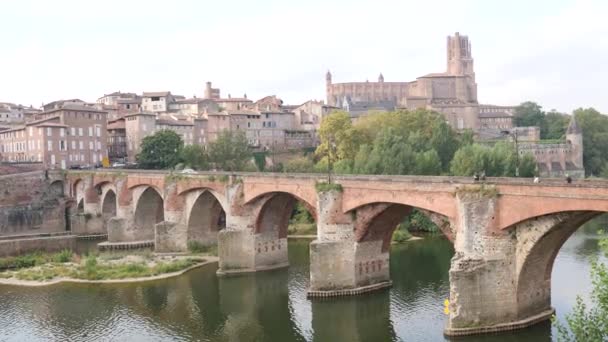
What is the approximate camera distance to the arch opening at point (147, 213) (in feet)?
193

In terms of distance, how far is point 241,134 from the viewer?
8394 cm

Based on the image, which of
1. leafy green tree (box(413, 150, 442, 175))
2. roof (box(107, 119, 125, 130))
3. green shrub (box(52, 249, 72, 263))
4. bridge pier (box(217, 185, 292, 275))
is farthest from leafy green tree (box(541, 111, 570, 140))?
green shrub (box(52, 249, 72, 263))

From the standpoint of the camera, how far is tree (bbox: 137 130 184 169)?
80.0m

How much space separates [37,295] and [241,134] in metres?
48.2

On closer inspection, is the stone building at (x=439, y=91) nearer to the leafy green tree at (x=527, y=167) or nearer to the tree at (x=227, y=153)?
the tree at (x=227, y=153)

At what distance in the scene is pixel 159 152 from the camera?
262 ft

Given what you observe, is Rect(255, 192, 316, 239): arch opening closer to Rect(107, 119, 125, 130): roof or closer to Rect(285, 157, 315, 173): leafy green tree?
Rect(285, 157, 315, 173): leafy green tree

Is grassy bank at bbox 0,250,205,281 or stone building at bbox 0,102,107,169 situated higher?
stone building at bbox 0,102,107,169

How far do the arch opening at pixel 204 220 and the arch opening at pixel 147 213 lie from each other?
30.0ft

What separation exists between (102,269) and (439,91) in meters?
108

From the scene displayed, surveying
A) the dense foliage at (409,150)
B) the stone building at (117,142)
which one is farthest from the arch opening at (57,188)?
the dense foliage at (409,150)

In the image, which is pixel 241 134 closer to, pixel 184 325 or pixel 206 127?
pixel 206 127

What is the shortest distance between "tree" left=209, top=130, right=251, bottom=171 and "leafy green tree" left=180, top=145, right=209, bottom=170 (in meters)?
1.05

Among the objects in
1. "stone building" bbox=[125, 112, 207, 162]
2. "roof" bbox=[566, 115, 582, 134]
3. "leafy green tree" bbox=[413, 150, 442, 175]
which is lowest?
"leafy green tree" bbox=[413, 150, 442, 175]
